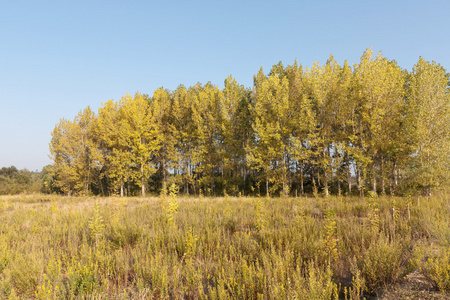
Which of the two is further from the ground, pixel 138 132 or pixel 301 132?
pixel 138 132

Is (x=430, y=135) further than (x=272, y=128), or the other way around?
(x=272, y=128)

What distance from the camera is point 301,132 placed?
19547 millimetres

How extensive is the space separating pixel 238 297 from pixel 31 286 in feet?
12.2

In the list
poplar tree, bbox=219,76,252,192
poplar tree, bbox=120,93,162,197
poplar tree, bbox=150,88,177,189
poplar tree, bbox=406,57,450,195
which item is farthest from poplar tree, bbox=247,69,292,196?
poplar tree, bbox=120,93,162,197

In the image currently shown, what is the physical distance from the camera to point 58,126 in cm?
2903

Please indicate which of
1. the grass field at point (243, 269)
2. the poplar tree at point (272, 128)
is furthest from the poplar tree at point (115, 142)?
the grass field at point (243, 269)

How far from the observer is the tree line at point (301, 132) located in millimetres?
14066

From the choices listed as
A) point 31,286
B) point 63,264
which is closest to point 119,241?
point 63,264

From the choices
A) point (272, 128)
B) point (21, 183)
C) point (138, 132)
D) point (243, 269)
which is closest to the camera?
point (243, 269)

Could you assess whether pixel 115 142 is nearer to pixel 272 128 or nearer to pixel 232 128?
pixel 232 128

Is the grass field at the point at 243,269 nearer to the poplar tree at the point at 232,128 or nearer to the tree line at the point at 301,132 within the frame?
the tree line at the point at 301,132

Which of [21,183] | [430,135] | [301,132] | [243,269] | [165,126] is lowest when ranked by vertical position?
[21,183]

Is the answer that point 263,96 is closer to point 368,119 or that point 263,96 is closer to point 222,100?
point 222,100

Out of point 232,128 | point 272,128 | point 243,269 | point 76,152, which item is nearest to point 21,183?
point 76,152
